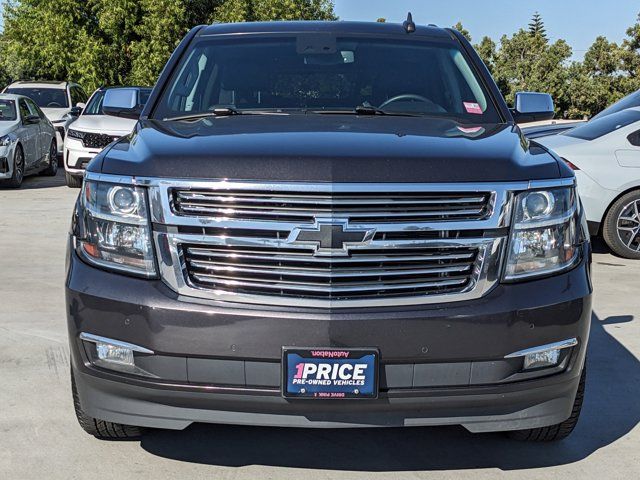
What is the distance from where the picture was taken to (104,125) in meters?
14.1

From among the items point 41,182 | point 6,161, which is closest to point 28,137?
point 41,182

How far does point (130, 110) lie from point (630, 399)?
9.74ft

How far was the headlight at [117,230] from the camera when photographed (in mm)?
3463

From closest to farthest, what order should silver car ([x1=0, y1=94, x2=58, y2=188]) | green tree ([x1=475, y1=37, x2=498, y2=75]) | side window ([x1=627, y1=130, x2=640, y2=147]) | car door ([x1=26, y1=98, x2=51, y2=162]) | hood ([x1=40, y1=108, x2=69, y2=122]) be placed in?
side window ([x1=627, y1=130, x2=640, y2=147]) → silver car ([x1=0, y1=94, x2=58, y2=188]) → car door ([x1=26, y1=98, x2=51, y2=162]) → hood ([x1=40, y1=108, x2=69, y2=122]) → green tree ([x1=475, y1=37, x2=498, y2=75])

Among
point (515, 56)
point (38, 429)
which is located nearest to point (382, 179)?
point (38, 429)

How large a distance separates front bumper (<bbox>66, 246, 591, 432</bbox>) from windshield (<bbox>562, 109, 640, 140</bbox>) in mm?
6341

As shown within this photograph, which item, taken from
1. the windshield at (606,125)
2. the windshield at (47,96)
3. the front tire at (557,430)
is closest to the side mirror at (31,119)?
the windshield at (47,96)

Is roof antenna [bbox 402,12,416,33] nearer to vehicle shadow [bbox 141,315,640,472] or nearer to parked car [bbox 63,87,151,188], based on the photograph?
vehicle shadow [bbox 141,315,640,472]

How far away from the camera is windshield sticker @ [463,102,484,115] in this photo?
188 inches

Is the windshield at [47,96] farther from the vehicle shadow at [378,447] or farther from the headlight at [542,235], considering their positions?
the headlight at [542,235]

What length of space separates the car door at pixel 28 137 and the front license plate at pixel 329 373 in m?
12.8

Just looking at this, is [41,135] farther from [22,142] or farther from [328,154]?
[328,154]

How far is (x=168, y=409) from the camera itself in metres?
3.48

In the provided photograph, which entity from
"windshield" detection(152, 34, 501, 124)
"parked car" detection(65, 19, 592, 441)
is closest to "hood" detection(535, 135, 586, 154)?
"windshield" detection(152, 34, 501, 124)
